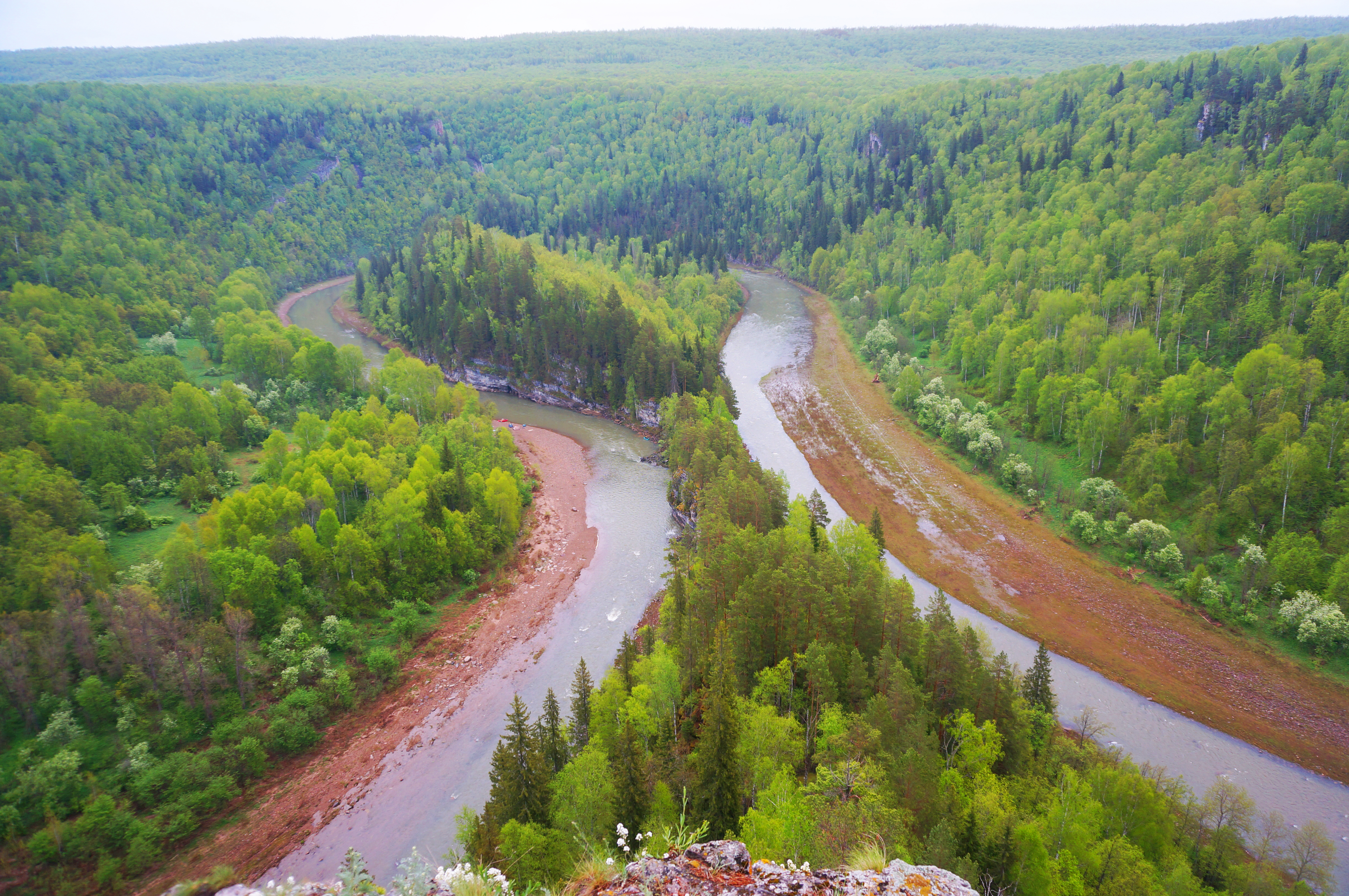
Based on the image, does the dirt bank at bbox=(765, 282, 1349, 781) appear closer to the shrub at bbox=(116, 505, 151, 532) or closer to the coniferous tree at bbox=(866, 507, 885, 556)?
the coniferous tree at bbox=(866, 507, 885, 556)

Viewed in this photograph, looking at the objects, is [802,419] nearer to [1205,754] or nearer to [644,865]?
[1205,754]

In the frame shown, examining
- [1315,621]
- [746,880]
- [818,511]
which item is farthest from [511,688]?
[1315,621]

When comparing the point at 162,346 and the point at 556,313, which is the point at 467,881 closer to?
the point at 556,313

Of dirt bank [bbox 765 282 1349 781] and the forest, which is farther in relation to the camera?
dirt bank [bbox 765 282 1349 781]

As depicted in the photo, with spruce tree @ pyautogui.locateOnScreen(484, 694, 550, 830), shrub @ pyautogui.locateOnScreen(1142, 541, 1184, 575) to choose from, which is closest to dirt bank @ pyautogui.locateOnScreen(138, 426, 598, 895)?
spruce tree @ pyautogui.locateOnScreen(484, 694, 550, 830)

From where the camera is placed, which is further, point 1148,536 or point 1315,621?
point 1148,536

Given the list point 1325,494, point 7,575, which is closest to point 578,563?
point 7,575
